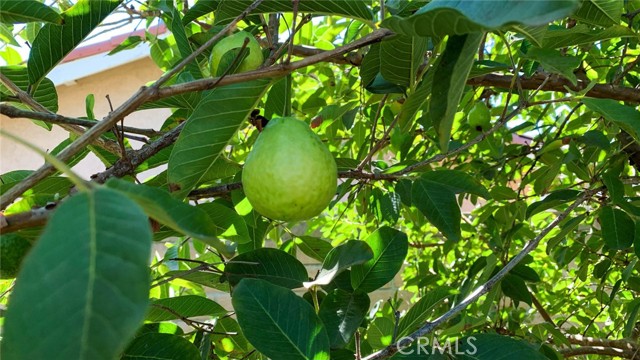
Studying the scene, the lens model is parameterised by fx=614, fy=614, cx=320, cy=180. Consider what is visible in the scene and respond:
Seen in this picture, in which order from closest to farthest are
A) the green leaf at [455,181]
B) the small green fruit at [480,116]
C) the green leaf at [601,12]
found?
1. the green leaf at [601,12]
2. the green leaf at [455,181]
3. the small green fruit at [480,116]

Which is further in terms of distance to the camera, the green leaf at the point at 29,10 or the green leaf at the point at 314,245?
the green leaf at the point at 314,245

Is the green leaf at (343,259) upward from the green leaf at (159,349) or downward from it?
upward

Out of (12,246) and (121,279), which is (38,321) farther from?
(12,246)

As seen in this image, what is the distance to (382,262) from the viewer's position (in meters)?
1.14

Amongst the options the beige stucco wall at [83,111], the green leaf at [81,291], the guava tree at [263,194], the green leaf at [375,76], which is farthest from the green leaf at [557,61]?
the beige stucco wall at [83,111]

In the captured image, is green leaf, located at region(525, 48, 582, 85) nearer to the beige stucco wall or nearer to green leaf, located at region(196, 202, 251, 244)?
green leaf, located at region(196, 202, 251, 244)

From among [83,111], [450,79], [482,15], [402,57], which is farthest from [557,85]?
[83,111]

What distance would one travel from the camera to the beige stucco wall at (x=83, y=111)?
5.25 m

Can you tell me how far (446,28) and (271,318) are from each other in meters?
0.48

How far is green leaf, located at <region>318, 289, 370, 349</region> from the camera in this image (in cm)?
103

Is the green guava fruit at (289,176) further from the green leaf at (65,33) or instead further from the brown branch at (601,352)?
the brown branch at (601,352)

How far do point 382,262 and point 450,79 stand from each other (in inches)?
19.7

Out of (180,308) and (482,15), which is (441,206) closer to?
(180,308)

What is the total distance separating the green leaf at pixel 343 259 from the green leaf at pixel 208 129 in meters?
0.26
